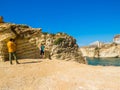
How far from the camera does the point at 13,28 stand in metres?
25.5

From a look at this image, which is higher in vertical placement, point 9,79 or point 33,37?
point 33,37

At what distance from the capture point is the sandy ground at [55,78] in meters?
15.8

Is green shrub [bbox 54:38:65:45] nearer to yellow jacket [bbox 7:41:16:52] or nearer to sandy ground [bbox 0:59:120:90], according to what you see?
yellow jacket [bbox 7:41:16:52]

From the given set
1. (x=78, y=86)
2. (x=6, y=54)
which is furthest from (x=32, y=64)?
(x=78, y=86)

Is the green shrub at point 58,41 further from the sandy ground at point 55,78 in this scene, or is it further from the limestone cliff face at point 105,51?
the limestone cliff face at point 105,51

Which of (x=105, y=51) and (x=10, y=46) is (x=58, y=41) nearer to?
(x=10, y=46)

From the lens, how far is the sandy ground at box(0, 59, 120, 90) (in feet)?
52.0

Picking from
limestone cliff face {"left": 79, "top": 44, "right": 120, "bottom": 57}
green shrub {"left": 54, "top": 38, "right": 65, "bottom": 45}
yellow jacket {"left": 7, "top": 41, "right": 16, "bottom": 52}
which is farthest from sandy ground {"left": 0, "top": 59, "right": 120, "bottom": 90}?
limestone cliff face {"left": 79, "top": 44, "right": 120, "bottom": 57}

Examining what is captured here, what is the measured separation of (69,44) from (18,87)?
41.0 metres

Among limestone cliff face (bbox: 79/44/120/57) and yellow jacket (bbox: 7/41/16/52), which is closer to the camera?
yellow jacket (bbox: 7/41/16/52)

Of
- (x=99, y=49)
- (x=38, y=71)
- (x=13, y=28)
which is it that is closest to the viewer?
(x=38, y=71)

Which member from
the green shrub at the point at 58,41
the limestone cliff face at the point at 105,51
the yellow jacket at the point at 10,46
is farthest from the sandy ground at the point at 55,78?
the limestone cliff face at the point at 105,51

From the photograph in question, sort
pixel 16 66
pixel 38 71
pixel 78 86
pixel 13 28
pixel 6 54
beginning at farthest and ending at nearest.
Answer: pixel 13 28 → pixel 6 54 → pixel 16 66 → pixel 38 71 → pixel 78 86

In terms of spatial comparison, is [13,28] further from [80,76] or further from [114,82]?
[114,82]
